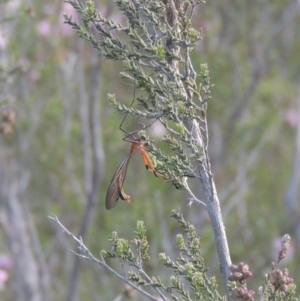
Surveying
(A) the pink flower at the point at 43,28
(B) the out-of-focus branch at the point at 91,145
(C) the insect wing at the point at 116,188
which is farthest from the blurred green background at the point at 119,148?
(C) the insect wing at the point at 116,188

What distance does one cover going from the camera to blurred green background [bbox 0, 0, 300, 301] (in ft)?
21.8

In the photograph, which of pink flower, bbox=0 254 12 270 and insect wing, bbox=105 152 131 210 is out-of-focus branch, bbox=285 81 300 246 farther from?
insect wing, bbox=105 152 131 210

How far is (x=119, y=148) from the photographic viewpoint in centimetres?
768

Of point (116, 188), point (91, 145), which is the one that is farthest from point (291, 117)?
point (116, 188)

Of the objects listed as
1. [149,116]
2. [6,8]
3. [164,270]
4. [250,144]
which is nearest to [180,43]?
[149,116]

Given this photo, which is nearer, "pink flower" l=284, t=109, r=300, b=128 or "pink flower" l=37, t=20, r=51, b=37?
"pink flower" l=37, t=20, r=51, b=37

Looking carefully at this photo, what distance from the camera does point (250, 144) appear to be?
796 centimetres

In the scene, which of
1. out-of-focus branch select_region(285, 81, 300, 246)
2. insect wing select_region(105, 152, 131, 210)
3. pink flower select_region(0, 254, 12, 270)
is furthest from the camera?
out-of-focus branch select_region(285, 81, 300, 246)

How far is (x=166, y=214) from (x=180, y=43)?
20.1ft

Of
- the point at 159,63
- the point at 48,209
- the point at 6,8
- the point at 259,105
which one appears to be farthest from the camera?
the point at 259,105

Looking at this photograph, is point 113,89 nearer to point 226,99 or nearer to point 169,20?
point 226,99

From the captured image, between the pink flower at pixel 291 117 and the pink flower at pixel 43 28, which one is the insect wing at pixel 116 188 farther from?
the pink flower at pixel 291 117

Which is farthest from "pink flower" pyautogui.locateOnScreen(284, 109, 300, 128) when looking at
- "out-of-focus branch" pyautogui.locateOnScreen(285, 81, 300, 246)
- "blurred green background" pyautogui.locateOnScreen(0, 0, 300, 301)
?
"out-of-focus branch" pyautogui.locateOnScreen(285, 81, 300, 246)

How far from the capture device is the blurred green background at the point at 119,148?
261 inches
